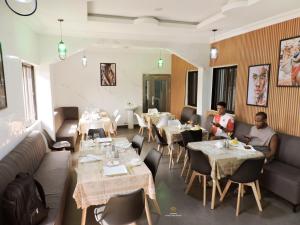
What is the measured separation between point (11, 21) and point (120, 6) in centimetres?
168

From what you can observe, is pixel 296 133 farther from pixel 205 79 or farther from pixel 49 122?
pixel 49 122

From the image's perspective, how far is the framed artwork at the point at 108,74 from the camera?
26.3ft

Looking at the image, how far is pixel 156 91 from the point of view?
8.79 meters

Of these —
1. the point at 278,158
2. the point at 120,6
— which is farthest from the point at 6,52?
the point at 278,158

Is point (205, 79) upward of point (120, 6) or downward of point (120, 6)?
downward

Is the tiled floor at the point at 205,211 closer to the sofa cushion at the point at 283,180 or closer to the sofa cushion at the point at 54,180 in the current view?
the sofa cushion at the point at 283,180

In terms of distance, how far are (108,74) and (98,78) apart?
15.8 inches

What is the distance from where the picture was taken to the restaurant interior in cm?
245

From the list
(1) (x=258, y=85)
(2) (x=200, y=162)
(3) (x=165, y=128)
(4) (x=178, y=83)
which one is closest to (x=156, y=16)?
(3) (x=165, y=128)

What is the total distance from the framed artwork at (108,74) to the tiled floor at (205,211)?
507 cm

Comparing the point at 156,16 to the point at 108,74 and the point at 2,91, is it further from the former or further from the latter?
the point at 108,74

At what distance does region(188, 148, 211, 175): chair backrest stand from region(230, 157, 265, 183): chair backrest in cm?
35

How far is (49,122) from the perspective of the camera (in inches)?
205

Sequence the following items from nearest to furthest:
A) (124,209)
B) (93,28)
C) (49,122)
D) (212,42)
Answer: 1. (124,209)
2. (93,28)
3. (49,122)
4. (212,42)
